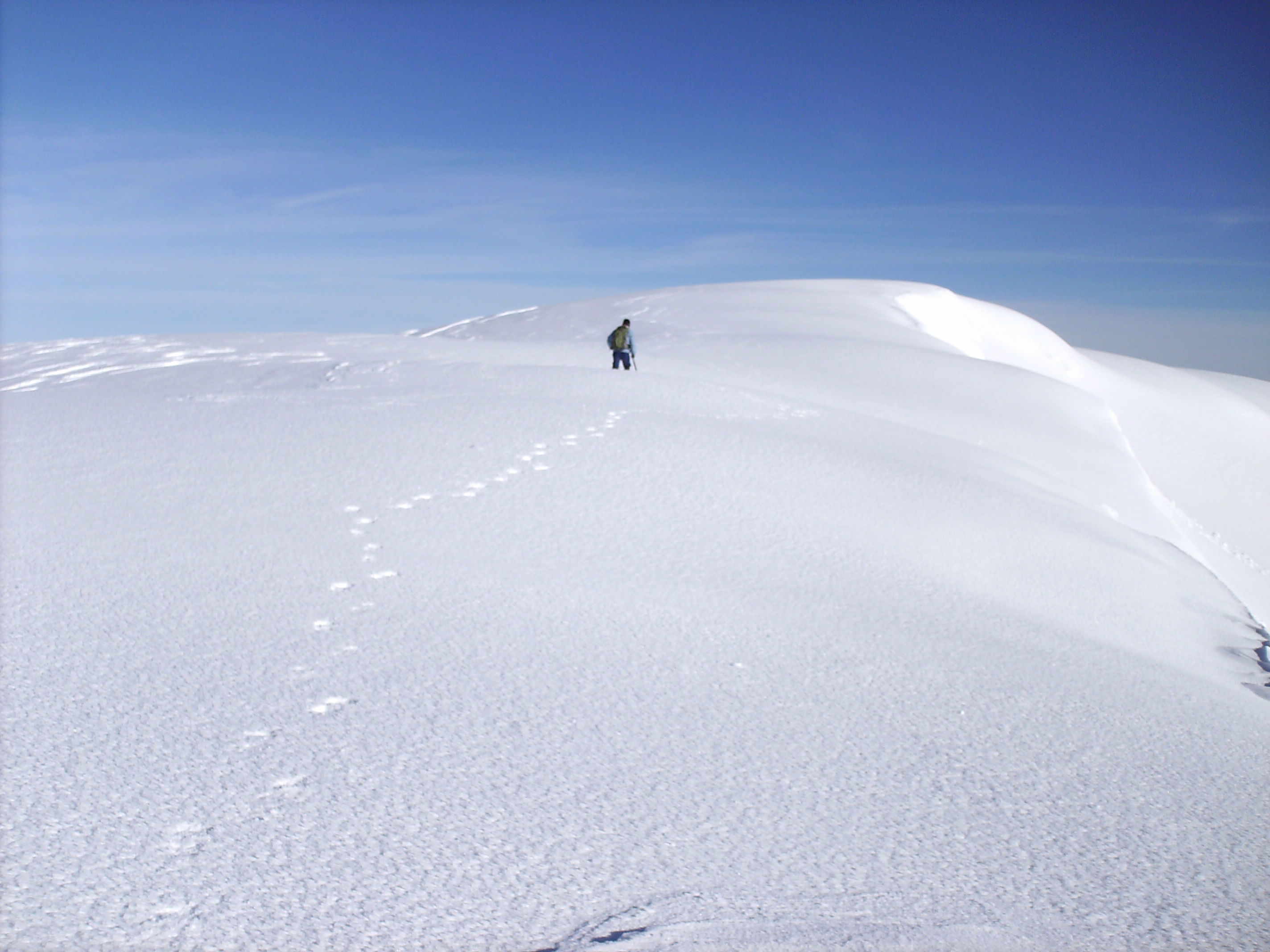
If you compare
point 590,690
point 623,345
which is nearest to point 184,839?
point 590,690

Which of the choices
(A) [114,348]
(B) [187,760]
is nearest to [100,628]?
(B) [187,760]

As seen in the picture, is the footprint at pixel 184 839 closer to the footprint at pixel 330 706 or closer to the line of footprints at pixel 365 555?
the line of footprints at pixel 365 555

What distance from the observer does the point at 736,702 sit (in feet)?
15.0

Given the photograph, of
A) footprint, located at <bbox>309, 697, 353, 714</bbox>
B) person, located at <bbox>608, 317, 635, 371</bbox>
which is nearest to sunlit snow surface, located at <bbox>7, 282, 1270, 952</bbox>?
footprint, located at <bbox>309, 697, 353, 714</bbox>

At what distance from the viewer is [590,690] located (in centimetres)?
451

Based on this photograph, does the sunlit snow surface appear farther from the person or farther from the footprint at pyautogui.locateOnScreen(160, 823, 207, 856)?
the person

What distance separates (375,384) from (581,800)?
8.74 meters

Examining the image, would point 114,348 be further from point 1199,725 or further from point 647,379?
point 1199,725

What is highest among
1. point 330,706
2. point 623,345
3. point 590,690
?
point 623,345

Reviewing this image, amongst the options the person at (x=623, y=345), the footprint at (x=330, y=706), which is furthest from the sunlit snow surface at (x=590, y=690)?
the person at (x=623, y=345)

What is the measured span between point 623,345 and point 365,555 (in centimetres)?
825

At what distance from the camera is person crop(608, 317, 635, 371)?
44.8ft

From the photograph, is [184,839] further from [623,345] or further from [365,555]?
[623,345]

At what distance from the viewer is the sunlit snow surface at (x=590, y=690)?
121 inches
